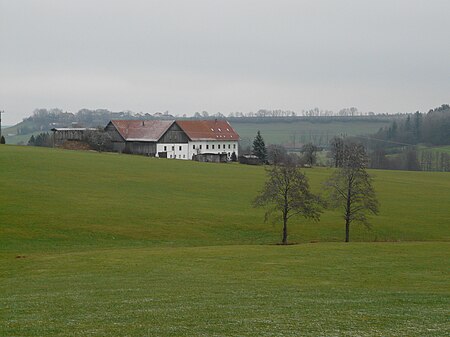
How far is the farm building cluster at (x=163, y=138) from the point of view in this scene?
4205 inches

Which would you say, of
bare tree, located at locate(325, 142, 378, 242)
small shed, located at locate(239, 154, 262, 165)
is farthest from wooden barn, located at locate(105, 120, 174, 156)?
bare tree, located at locate(325, 142, 378, 242)

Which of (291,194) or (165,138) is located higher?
(165,138)

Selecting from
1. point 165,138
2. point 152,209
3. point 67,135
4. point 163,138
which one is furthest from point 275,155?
point 152,209

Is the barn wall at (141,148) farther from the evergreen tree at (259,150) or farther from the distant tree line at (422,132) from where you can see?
the distant tree line at (422,132)

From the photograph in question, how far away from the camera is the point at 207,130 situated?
11256 cm

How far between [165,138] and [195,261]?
262 feet

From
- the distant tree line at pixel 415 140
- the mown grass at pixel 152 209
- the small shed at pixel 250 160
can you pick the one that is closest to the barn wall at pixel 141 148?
the small shed at pixel 250 160

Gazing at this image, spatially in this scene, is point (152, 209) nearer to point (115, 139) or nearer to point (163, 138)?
point (163, 138)

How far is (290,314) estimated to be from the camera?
49.5 ft

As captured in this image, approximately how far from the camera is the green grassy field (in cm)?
→ 1432

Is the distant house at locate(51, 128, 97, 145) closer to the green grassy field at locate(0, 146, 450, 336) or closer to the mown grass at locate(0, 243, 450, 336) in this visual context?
the green grassy field at locate(0, 146, 450, 336)

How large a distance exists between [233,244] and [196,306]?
2309 cm

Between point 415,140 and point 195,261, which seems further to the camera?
point 415,140

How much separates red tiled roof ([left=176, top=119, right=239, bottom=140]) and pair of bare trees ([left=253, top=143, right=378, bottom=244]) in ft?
211
